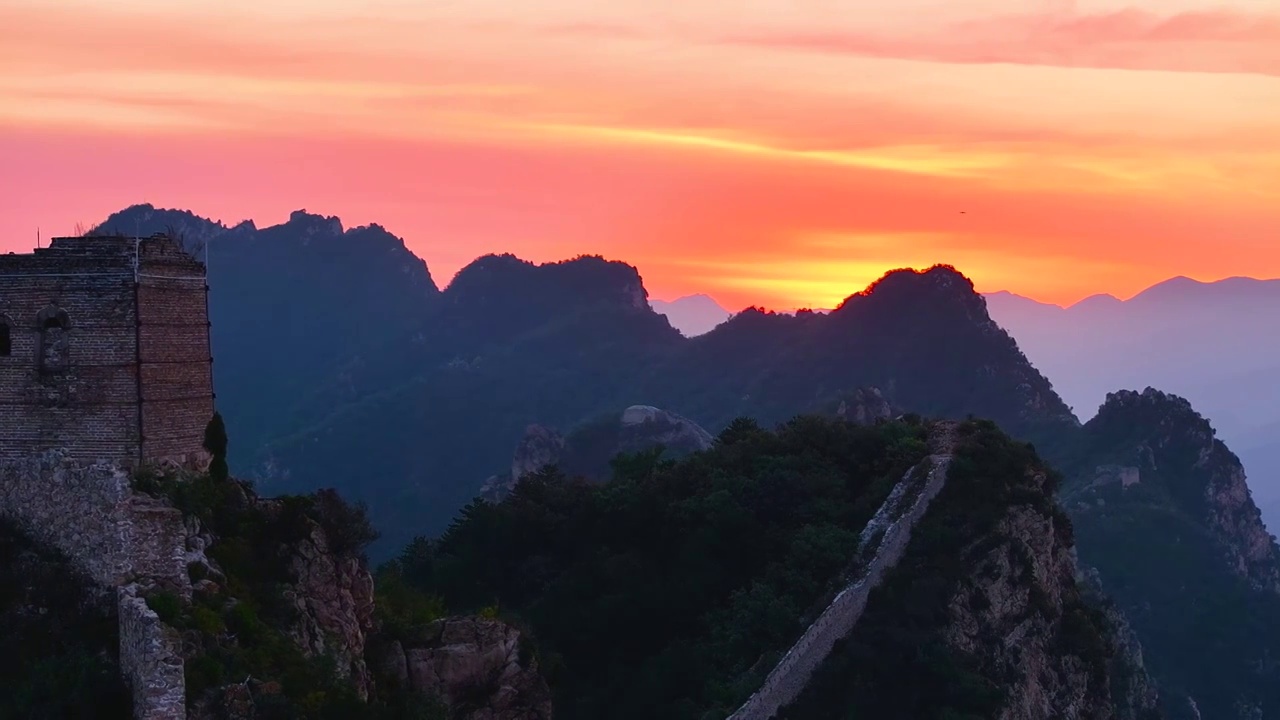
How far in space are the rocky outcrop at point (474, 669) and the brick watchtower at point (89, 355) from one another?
5.75 metres

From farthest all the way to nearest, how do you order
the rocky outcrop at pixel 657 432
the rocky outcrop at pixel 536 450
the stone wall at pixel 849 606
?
1. the rocky outcrop at pixel 536 450
2. the rocky outcrop at pixel 657 432
3. the stone wall at pixel 849 606

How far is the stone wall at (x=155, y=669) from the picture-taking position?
74.3 ft

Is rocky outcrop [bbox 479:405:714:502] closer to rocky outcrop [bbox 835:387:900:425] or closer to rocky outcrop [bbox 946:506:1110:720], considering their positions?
rocky outcrop [bbox 835:387:900:425]

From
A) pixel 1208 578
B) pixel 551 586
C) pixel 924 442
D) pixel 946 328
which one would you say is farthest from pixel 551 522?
pixel 946 328

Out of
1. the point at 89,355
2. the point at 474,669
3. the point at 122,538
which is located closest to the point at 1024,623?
the point at 474,669

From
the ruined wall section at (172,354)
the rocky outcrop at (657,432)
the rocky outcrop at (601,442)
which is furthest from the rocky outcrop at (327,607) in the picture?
the rocky outcrop at (657,432)

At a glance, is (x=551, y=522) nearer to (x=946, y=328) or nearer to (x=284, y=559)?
(x=284, y=559)

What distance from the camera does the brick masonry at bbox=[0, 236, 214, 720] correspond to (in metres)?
24.2

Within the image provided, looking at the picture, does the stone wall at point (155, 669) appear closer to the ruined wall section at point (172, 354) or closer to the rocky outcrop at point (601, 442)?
the ruined wall section at point (172, 354)

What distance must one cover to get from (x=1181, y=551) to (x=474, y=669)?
72074 millimetres

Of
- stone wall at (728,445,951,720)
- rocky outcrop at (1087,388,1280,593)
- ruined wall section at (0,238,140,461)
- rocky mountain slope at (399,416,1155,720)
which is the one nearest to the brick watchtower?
ruined wall section at (0,238,140,461)

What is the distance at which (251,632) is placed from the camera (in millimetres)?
24625

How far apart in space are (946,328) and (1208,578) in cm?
4730

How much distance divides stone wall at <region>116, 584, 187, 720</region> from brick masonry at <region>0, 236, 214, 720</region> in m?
0.69
